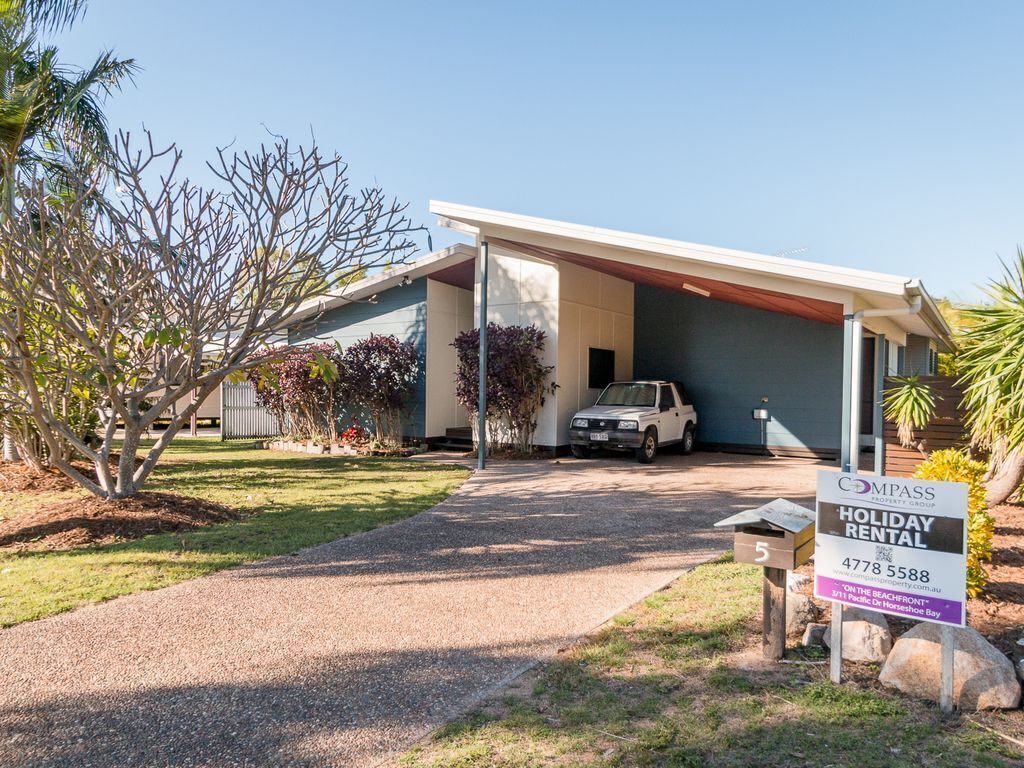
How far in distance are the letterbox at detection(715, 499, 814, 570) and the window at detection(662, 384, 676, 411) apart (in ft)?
33.9

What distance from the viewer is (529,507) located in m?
8.70

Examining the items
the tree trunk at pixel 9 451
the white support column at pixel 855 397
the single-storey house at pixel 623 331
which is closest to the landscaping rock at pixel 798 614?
the white support column at pixel 855 397

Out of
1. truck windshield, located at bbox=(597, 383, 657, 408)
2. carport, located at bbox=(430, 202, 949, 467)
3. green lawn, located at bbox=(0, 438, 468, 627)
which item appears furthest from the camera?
truck windshield, located at bbox=(597, 383, 657, 408)

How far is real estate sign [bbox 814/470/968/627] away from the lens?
3.22m

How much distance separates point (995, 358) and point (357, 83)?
10610 millimetres

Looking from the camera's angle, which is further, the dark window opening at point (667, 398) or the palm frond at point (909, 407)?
the dark window opening at point (667, 398)

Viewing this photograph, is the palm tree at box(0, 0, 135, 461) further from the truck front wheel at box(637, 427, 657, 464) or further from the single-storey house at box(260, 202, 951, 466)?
the truck front wheel at box(637, 427, 657, 464)

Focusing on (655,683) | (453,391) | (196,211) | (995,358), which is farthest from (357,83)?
(655,683)

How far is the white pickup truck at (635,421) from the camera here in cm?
1334

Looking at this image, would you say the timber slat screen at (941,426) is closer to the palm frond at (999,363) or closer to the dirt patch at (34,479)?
the palm frond at (999,363)

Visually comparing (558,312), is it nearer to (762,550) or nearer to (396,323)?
(396,323)

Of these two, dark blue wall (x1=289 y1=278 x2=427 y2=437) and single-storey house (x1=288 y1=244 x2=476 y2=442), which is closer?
single-storey house (x1=288 y1=244 x2=476 y2=442)

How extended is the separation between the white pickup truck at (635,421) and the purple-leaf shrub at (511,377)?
3.37 ft

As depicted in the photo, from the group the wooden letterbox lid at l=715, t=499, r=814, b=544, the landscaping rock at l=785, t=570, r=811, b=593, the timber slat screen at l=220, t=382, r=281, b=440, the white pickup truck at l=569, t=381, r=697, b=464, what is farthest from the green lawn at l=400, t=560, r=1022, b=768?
the timber slat screen at l=220, t=382, r=281, b=440
